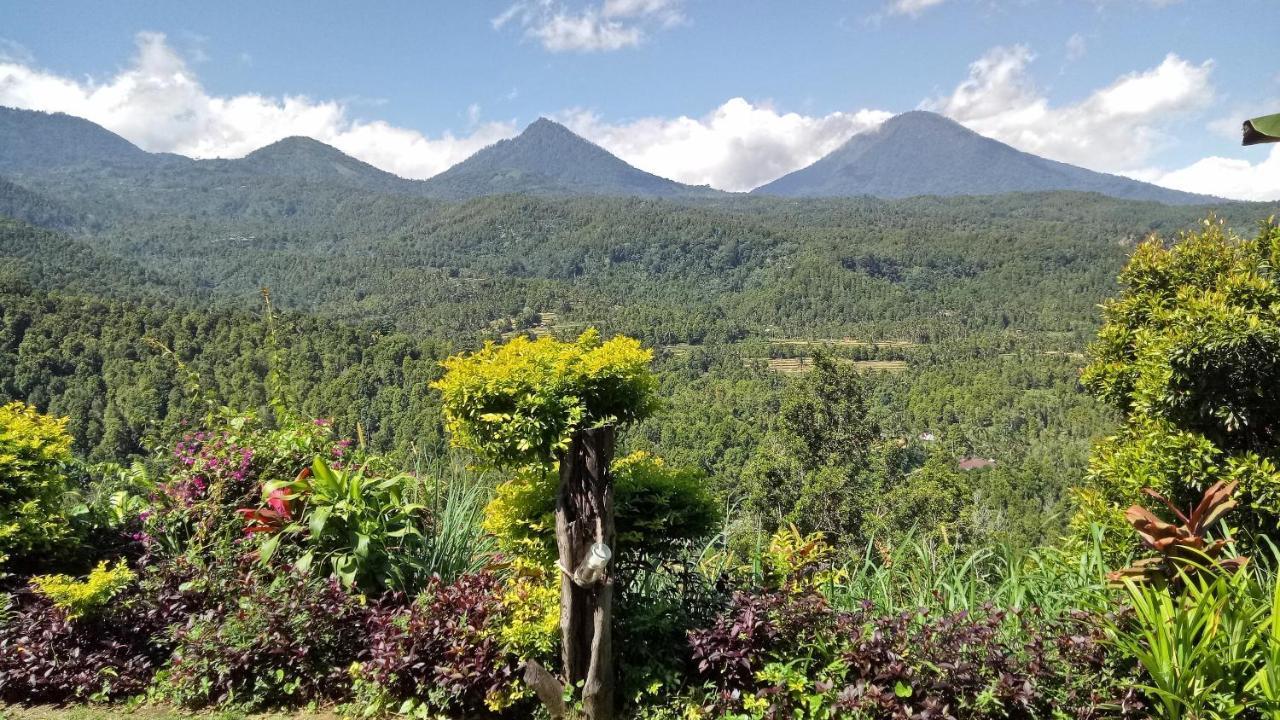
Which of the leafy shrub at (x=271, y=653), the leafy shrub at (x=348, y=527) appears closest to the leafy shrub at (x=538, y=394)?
the leafy shrub at (x=348, y=527)

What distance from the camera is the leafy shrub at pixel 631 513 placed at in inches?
97.2

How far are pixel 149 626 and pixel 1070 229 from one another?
196 metres

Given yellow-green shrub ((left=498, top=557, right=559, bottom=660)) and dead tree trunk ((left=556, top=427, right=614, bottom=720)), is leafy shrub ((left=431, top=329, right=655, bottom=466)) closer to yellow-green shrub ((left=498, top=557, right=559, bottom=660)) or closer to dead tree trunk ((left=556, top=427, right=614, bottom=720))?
dead tree trunk ((left=556, top=427, right=614, bottom=720))

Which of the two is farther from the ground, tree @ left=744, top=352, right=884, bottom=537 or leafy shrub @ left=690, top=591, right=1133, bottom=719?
leafy shrub @ left=690, top=591, right=1133, bottom=719

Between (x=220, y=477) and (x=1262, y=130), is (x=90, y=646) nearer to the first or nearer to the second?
(x=220, y=477)

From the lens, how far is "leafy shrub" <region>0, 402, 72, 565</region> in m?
2.95

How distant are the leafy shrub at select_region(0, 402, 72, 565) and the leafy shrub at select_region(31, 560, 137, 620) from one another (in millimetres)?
415

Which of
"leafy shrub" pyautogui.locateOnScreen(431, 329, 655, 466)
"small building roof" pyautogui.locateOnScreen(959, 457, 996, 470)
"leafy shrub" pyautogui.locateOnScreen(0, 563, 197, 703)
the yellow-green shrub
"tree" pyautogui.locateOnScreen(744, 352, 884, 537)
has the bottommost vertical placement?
"small building roof" pyautogui.locateOnScreen(959, 457, 996, 470)

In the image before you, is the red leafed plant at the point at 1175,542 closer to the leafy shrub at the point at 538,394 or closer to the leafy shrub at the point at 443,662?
the leafy shrub at the point at 538,394

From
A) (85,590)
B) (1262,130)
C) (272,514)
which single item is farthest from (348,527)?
(1262,130)

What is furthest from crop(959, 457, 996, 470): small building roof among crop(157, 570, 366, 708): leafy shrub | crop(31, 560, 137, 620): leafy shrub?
crop(31, 560, 137, 620): leafy shrub

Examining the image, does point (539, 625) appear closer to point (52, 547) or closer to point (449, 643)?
point (449, 643)

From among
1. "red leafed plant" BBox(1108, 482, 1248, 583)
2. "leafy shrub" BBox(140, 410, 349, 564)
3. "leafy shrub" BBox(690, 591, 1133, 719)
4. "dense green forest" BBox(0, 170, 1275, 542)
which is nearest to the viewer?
"leafy shrub" BBox(690, 591, 1133, 719)

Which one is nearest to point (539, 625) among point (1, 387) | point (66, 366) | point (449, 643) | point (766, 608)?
point (449, 643)
